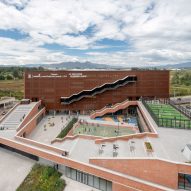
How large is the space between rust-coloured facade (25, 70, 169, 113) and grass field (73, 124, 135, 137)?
16.4m

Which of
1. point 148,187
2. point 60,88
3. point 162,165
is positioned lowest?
Result: point 148,187

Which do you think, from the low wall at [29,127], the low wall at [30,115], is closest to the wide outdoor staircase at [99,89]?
the low wall at [30,115]

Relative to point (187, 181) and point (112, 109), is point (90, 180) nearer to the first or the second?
point (187, 181)

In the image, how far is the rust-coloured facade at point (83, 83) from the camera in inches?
2616

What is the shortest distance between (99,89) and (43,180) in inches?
1595

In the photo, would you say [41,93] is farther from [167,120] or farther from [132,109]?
[167,120]

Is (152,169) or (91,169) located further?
(91,169)

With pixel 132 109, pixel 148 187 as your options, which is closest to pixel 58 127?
pixel 132 109

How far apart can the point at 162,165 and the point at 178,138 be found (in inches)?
407

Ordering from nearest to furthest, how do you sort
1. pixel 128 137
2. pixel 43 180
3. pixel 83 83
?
pixel 43 180
pixel 128 137
pixel 83 83

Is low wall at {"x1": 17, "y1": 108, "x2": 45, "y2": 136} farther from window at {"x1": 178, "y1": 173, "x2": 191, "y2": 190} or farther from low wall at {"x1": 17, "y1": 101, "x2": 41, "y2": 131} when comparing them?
window at {"x1": 178, "y1": 173, "x2": 191, "y2": 190}

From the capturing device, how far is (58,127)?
55.2 meters

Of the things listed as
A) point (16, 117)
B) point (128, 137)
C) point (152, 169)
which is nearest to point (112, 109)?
point (16, 117)

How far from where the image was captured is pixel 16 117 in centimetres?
5175
